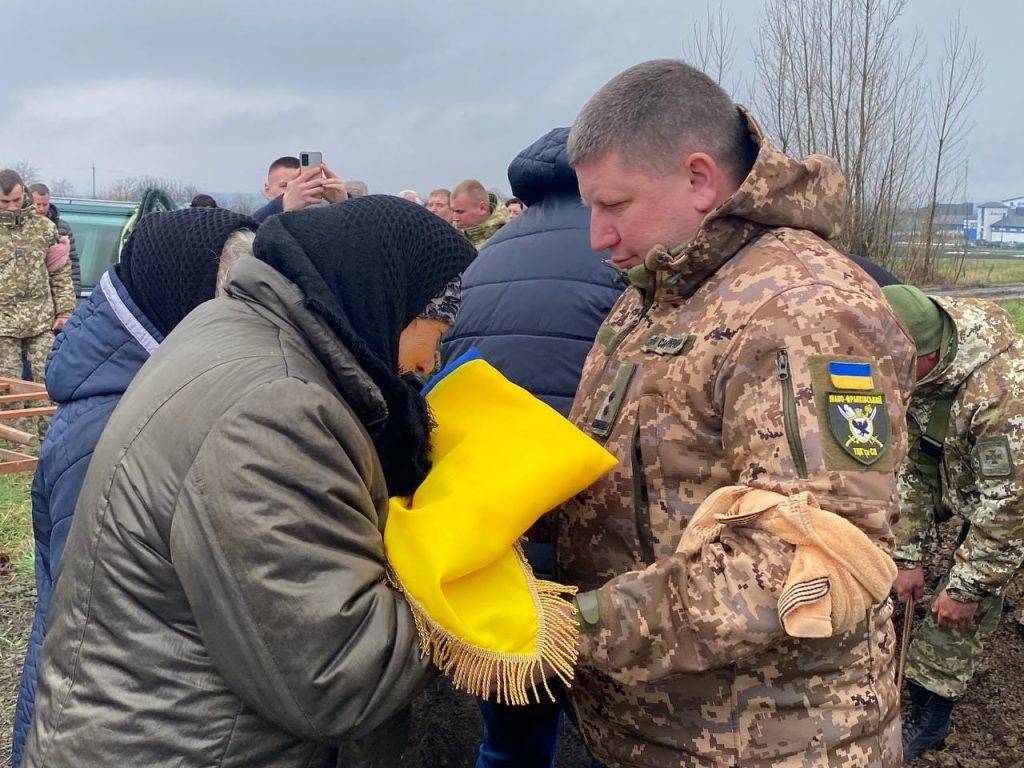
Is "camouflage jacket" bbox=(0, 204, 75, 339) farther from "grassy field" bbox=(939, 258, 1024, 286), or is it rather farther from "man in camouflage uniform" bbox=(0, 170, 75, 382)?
"grassy field" bbox=(939, 258, 1024, 286)

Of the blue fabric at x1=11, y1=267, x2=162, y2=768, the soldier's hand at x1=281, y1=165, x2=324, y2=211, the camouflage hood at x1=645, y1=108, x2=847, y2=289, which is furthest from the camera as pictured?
the soldier's hand at x1=281, y1=165, x2=324, y2=211

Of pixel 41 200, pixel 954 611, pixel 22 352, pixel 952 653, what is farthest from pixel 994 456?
pixel 41 200

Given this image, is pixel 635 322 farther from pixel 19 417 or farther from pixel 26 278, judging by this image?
pixel 26 278

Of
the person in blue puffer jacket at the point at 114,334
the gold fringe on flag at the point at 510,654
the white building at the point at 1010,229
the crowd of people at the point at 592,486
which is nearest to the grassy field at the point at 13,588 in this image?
the person in blue puffer jacket at the point at 114,334

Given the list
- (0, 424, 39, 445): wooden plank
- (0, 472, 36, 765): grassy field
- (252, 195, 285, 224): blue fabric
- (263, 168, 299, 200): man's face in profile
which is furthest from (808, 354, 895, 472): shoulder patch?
(0, 424, 39, 445): wooden plank

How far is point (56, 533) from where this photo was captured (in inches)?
84.7

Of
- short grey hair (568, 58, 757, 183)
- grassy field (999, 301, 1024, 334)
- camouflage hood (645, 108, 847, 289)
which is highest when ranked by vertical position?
short grey hair (568, 58, 757, 183)

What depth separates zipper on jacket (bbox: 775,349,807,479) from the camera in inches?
58.4

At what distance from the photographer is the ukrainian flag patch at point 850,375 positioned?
150cm

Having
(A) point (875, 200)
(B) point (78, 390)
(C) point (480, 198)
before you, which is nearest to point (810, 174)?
(B) point (78, 390)

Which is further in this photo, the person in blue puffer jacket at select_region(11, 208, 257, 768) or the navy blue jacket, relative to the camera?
the navy blue jacket

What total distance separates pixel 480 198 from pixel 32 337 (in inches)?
173

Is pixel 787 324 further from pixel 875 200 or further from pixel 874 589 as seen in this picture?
pixel 875 200

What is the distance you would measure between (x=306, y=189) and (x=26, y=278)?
538 centimetres
